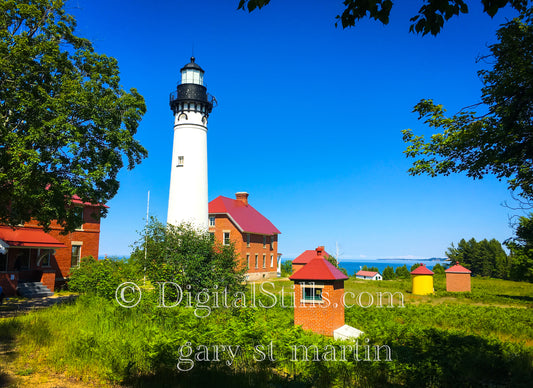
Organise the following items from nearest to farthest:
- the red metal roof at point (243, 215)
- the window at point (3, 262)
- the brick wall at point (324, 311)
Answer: the brick wall at point (324, 311), the window at point (3, 262), the red metal roof at point (243, 215)

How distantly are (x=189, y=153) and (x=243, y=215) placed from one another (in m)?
17.7

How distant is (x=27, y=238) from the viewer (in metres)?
23.7

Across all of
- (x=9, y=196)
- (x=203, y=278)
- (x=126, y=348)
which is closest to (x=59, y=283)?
(x=9, y=196)

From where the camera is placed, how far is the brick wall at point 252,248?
4131cm

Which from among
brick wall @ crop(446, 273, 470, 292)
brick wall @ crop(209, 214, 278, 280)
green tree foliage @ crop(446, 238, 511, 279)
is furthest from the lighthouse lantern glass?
green tree foliage @ crop(446, 238, 511, 279)

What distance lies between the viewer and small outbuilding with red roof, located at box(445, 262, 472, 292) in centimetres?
3428

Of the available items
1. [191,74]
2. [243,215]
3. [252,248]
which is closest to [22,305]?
[191,74]

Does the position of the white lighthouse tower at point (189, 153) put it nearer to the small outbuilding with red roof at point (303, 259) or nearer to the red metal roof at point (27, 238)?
the red metal roof at point (27, 238)

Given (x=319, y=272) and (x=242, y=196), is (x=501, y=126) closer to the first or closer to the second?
(x=319, y=272)

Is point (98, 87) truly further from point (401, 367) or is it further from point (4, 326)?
point (401, 367)

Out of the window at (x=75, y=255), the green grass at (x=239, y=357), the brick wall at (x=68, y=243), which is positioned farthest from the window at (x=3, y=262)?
the green grass at (x=239, y=357)

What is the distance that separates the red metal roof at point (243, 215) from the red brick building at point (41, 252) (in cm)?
1533

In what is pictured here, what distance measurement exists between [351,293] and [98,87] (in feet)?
82.9

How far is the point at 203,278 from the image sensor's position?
17531 millimetres
